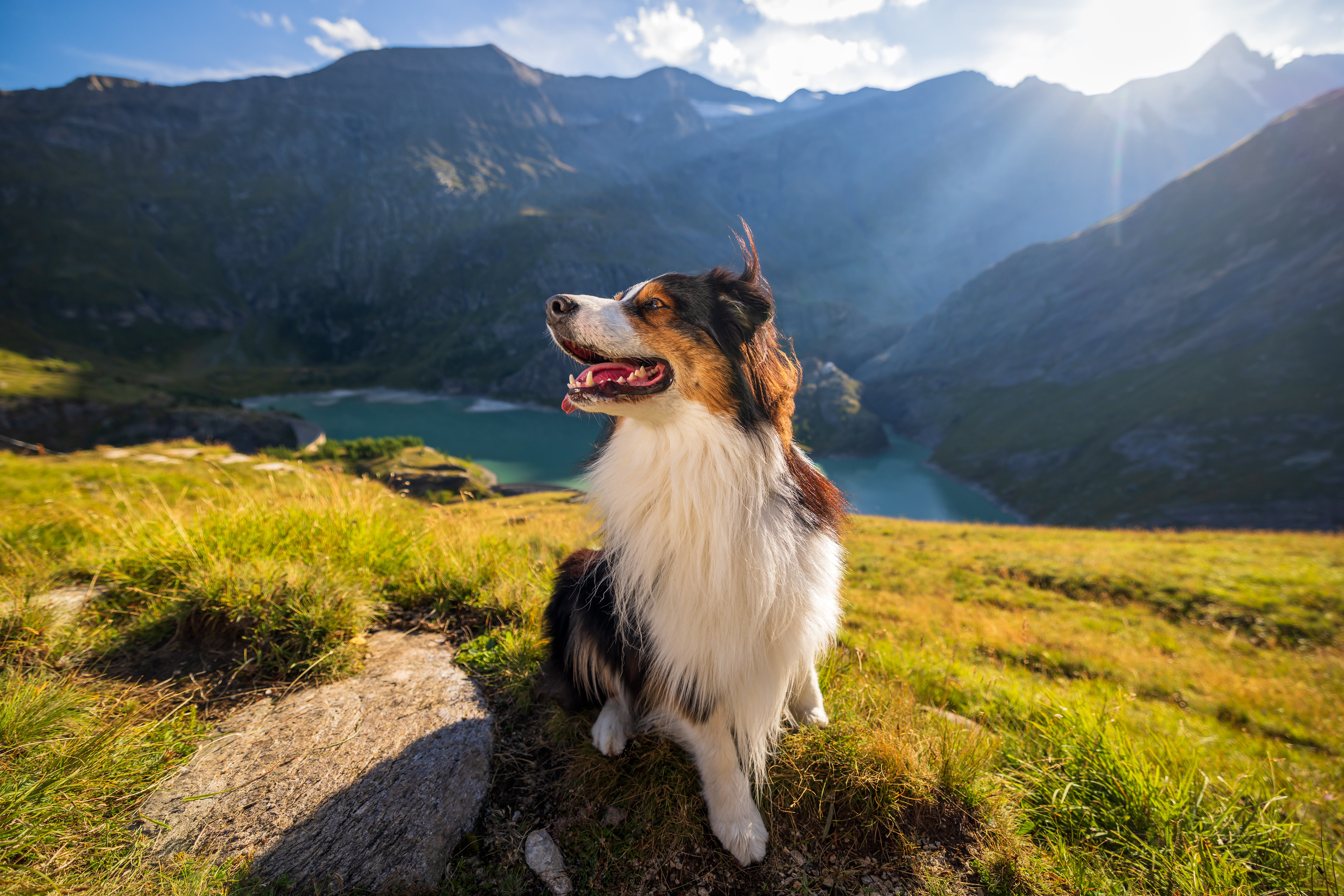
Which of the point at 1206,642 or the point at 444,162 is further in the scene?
the point at 444,162

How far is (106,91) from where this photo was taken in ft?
565

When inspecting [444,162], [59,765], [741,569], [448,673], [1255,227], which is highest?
[444,162]

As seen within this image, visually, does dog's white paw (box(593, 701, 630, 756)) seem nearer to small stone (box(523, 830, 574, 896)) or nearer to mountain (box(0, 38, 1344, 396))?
small stone (box(523, 830, 574, 896))

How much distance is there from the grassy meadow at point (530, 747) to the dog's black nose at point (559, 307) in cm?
112

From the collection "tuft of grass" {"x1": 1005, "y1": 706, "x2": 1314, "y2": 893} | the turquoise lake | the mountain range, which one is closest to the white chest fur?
"tuft of grass" {"x1": 1005, "y1": 706, "x2": 1314, "y2": 893}

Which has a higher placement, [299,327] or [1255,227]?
[1255,227]

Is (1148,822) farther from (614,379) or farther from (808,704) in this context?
(614,379)

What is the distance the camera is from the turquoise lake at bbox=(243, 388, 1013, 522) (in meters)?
63.0

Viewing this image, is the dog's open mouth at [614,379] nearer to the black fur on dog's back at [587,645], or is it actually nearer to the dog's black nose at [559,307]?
the dog's black nose at [559,307]

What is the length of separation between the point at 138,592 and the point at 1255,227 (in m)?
125

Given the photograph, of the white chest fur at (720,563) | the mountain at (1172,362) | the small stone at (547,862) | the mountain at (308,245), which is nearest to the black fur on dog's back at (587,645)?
the white chest fur at (720,563)

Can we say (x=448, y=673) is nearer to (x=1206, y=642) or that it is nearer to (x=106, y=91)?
(x=1206, y=642)

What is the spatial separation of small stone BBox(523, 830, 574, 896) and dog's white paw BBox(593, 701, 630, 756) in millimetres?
468

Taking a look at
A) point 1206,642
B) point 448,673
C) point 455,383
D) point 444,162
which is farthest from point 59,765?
point 444,162
